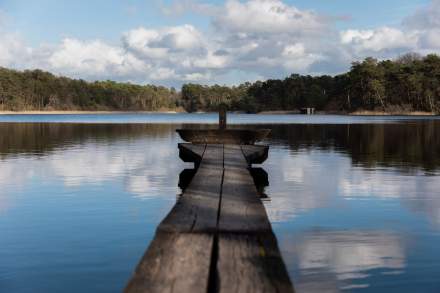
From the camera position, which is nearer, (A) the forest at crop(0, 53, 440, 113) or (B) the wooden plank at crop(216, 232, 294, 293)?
(B) the wooden plank at crop(216, 232, 294, 293)

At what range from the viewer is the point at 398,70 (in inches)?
5994

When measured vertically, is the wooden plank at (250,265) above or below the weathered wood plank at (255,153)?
below

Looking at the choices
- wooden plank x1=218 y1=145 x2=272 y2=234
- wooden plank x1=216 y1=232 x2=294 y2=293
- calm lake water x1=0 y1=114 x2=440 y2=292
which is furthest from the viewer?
calm lake water x1=0 y1=114 x2=440 y2=292

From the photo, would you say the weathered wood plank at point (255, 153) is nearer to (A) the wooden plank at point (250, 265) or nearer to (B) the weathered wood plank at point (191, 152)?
(B) the weathered wood plank at point (191, 152)

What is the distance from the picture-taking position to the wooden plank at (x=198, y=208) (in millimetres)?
6703

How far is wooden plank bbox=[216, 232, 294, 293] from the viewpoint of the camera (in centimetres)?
476

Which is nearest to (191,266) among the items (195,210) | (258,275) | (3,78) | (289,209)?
(258,275)

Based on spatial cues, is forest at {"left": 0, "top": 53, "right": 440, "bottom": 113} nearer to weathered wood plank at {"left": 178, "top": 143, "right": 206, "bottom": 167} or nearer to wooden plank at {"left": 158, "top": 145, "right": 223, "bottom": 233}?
weathered wood plank at {"left": 178, "top": 143, "right": 206, "bottom": 167}

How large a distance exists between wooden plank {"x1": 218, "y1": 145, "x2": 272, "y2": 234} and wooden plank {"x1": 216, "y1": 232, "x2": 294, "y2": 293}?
0.94ft

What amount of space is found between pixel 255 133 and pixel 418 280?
1548 cm

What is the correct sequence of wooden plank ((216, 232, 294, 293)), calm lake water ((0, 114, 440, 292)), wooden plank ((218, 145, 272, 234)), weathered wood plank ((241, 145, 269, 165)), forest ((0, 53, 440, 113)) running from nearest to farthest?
wooden plank ((216, 232, 294, 293)) < wooden plank ((218, 145, 272, 234)) < calm lake water ((0, 114, 440, 292)) < weathered wood plank ((241, 145, 269, 165)) < forest ((0, 53, 440, 113))

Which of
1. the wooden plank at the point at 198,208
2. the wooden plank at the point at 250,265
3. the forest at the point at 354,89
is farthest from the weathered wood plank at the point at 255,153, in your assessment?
the forest at the point at 354,89

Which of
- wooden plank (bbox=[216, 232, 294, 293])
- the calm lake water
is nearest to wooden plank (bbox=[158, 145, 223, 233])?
wooden plank (bbox=[216, 232, 294, 293])

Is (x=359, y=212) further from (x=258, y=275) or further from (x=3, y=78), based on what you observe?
(x=3, y=78)
